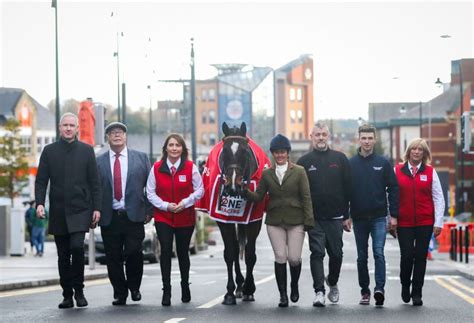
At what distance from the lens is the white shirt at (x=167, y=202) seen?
1537 cm

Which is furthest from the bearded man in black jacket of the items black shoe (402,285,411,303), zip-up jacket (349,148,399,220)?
black shoe (402,285,411,303)

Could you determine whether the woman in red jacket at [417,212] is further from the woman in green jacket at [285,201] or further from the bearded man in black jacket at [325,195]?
the woman in green jacket at [285,201]

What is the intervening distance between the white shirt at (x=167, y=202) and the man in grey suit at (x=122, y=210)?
0.13 m

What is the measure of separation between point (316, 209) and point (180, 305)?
1960 mm

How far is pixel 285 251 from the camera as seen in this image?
51.3ft

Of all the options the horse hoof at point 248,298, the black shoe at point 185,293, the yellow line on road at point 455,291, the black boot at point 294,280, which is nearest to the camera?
the black boot at point 294,280

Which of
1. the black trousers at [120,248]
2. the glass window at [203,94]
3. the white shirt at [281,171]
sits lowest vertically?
the black trousers at [120,248]

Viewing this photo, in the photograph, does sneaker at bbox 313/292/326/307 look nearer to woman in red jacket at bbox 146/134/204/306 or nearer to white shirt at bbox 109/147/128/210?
woman in red jacket at bbox 146/134/204/306

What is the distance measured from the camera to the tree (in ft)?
251

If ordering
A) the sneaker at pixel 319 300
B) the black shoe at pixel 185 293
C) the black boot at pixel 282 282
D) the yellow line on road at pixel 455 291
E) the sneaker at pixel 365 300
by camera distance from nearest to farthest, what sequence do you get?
the black boot at pixel 282 282, the sneaker at pixel 319 300, the black shoe at pixel 185 293, the sneaker at pixel 365 300, the yellow line on road at pixel 455 291

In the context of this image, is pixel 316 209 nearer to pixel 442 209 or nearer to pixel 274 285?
pixel 442 209

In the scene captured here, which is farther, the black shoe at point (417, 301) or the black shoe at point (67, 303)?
the black shoe at point (417, 301)

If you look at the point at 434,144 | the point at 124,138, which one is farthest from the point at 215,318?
the point at 434,144

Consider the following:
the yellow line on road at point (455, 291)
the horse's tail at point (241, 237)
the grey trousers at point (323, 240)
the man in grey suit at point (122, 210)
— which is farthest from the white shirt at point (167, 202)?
the yellow line on road at point (455, 291)
